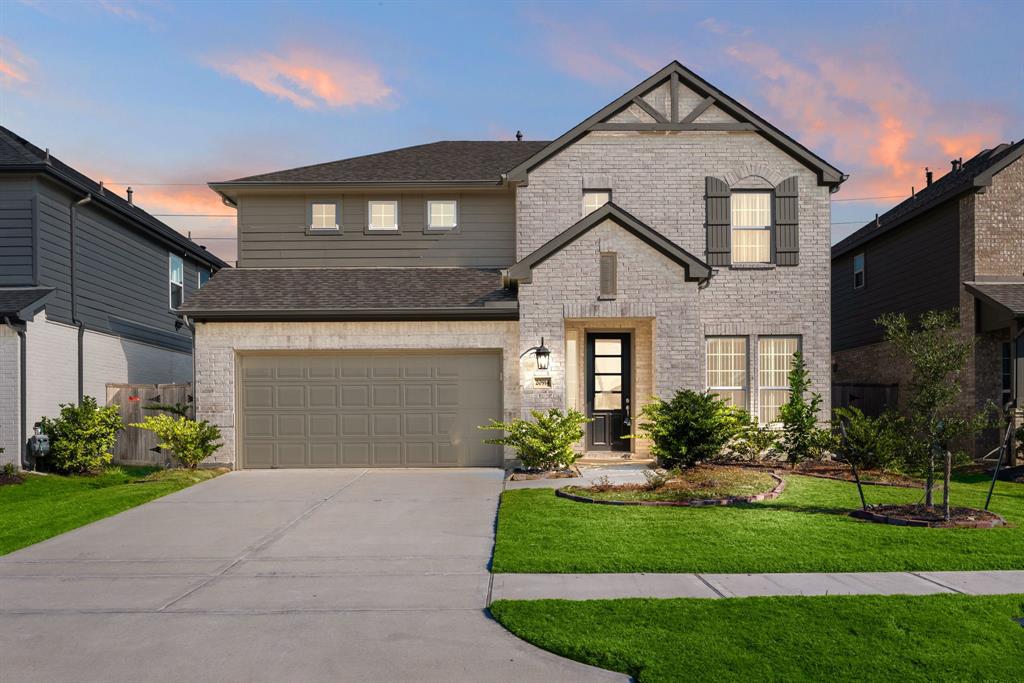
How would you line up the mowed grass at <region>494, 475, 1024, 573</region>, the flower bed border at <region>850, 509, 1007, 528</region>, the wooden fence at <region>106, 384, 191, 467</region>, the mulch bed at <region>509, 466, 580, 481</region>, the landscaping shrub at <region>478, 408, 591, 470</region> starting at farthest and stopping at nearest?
the wooden fence at <region>106, 384, 191, 467</region> → the landscaping shrub at <region>478, 408, 591, 470</region> → the mulch bed at <region>509, 466, 580, 481</region> → the flower bed border at <region>850, 509, 1007, 528</region> → the mowed grass at <region>494, 475, 1024, 573</region>

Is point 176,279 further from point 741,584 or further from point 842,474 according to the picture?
point 741,584

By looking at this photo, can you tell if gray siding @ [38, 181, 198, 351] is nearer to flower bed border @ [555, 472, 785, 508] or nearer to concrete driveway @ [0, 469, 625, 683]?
concrete driveway @ [0, 469, 625, 683]

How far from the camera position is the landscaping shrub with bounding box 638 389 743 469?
1456cm

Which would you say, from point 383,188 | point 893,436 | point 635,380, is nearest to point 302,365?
point 383,188

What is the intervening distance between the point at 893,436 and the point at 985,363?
5729 millimetres

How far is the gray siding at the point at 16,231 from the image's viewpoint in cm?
1728

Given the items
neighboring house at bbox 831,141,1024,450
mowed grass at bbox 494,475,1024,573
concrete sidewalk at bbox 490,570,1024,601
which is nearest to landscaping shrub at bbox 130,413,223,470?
mowed grass at bbox 494,475,1024,573

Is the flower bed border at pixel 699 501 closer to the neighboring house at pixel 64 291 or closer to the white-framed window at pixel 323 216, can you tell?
the white-framed window at pixel 323 216

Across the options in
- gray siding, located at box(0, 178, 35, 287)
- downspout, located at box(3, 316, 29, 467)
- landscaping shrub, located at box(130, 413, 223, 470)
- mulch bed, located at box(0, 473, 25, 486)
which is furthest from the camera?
gray siding, located at box(0, 178, 35, 287)

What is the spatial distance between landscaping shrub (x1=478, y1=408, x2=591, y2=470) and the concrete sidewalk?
7.02m

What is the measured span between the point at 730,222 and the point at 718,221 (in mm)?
275

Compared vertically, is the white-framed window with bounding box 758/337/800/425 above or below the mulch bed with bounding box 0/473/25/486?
above

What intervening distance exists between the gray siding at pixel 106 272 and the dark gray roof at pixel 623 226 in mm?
10430

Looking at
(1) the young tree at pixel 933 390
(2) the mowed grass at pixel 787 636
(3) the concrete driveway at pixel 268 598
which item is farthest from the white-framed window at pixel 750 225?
(2) the mowed grass at pixel 787 636
